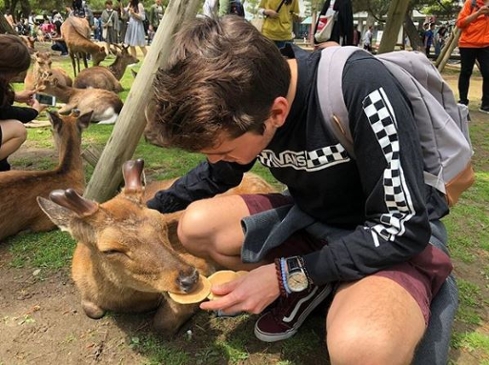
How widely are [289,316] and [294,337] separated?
0.15 meters

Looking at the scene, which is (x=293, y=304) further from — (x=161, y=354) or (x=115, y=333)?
(x=115, y=333)

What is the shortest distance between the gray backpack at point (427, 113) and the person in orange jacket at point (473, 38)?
272 inches

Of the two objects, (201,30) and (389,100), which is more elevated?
(201,30)

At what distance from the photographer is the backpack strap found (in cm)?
184

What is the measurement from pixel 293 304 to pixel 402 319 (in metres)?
0.83

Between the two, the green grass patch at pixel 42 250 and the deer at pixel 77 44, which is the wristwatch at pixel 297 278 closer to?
the green grass patch at pixel 42 250

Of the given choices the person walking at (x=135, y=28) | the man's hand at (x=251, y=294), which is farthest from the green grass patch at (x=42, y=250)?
the person walking at (x=135, y=28)

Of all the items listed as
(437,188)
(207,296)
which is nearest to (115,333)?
(207,296)

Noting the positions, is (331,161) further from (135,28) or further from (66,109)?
(135,28)

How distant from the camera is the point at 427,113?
1.91 metres

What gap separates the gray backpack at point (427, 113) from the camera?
1.86m

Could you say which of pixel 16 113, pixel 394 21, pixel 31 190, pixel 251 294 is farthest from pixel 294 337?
pixel 394 21

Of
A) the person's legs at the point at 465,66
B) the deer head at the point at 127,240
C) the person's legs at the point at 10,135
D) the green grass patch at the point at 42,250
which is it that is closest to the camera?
the deer head at the point at 127,240

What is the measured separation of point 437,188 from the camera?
6.63 feet
